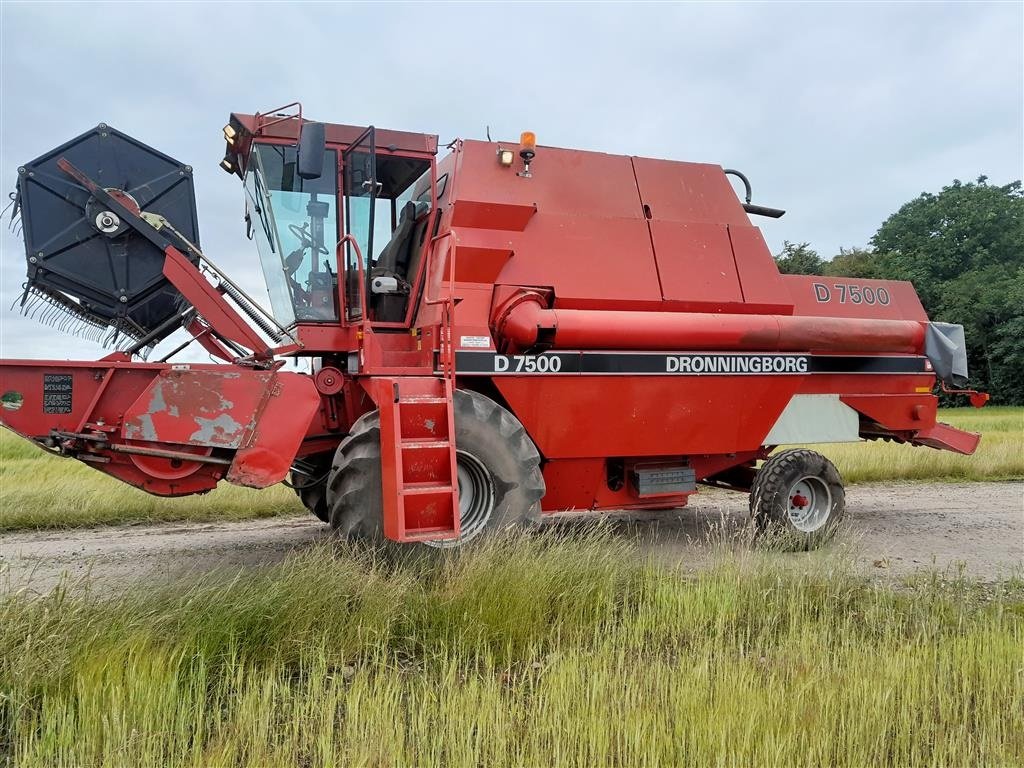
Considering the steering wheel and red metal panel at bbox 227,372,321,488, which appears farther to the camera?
the steering wheel

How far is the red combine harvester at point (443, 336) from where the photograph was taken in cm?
461

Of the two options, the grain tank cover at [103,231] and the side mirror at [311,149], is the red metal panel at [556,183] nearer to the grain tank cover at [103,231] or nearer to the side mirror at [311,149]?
the side mirror at [311,149]

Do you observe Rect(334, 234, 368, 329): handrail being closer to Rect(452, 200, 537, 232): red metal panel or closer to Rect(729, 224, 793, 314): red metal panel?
Rect(452, 200, 537, 232): red metal panel

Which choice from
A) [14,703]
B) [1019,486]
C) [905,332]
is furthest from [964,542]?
[14,703]

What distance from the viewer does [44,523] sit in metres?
7.30

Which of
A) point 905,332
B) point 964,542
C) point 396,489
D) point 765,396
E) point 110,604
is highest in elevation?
point 905,332

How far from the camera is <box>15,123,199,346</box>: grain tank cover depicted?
491 centimetres

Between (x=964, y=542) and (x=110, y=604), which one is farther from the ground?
(x=110, y=604)

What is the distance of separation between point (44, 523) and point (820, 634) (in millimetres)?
7120

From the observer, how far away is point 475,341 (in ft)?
17.3

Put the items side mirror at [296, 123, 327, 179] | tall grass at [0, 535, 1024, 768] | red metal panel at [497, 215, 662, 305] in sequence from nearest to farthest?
tall grass at [0, 535, 1024, 768] < side mirror at [296, 123, 327, 179] < red metal panel at [497, 215, 662, 305]

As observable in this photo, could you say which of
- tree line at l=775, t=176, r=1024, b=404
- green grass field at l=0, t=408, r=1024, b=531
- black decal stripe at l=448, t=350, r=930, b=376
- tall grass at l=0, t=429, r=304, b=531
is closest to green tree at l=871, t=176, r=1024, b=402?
tree line at l=775, t=176, r=1024, b=404

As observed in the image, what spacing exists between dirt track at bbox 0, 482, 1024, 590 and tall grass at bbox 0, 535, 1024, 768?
117 centimetres

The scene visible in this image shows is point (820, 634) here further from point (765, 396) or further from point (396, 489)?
point (765, 396)
